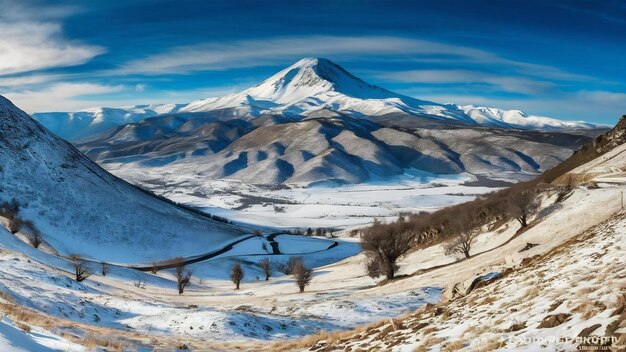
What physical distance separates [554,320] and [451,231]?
56.8m

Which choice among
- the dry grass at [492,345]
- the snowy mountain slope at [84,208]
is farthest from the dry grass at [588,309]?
the snowy mountain slope at [84,208]

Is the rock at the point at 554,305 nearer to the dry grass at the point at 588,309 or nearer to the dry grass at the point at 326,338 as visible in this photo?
the dry grass at the point at 588,309

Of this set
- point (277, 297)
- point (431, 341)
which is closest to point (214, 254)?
point (277, 297)

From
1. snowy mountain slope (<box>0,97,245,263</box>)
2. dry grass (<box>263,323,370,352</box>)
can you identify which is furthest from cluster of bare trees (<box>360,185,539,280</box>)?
snowy mountain slope (<box>0,97,245,263</box>)

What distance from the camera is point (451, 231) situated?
66938 millimetres

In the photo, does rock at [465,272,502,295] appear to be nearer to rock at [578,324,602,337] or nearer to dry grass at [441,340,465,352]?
dry grass at [441,340,465,352]

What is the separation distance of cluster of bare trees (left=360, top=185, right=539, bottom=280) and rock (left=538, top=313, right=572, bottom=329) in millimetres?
40593

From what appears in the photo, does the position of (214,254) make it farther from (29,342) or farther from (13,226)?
(29,342)

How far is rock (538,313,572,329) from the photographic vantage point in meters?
11.6

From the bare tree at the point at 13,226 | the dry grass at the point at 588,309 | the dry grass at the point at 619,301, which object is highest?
the bare tree at the point at 13,226

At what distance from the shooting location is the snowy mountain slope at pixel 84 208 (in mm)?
106000

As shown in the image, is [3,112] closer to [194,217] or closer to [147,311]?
[194,217]

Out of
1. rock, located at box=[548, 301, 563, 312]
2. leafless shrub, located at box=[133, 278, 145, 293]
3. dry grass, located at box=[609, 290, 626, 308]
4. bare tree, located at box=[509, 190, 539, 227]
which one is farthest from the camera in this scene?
leafless shrub, located at box=[133, 278, 145, 293]

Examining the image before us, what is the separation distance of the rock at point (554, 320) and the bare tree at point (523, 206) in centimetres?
4578
